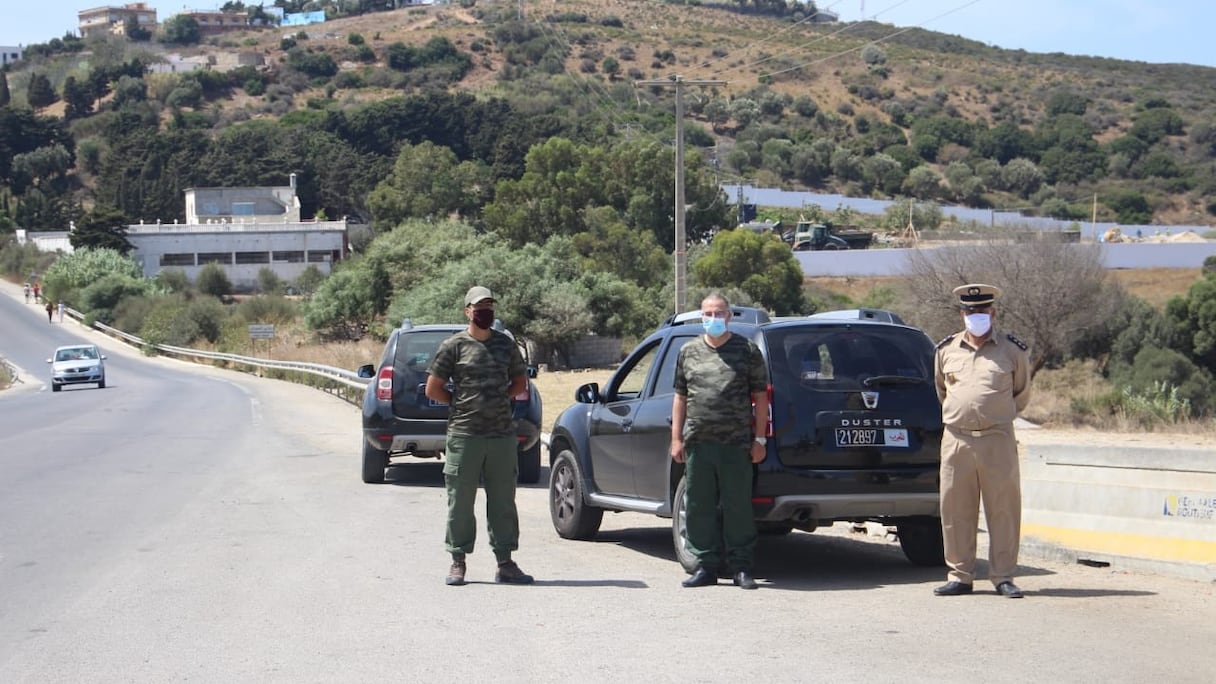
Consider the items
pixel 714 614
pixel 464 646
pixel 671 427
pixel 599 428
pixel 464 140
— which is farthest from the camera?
pixel 464 140

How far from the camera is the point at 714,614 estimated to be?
27.1 ft

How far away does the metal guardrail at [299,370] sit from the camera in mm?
33219

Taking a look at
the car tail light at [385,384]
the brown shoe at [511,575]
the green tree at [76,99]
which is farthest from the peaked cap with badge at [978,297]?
the green tree at [76,99]

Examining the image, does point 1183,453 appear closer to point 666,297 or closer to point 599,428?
point 599,428

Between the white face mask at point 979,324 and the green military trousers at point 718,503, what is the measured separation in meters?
1.66

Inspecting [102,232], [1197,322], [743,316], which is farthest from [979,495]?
[102,232]

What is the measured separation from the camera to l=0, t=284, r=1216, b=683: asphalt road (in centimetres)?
691

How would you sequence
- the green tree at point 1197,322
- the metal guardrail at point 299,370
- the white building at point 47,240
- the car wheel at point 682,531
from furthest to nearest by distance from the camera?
the white building at point 47,240
the green tree at point 1197,322
the metal guardrail at point 299,370
the car wheel at point 682,531

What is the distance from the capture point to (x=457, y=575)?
30.3 ft

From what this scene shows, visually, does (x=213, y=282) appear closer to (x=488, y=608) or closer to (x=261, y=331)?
(x=261, y=331)

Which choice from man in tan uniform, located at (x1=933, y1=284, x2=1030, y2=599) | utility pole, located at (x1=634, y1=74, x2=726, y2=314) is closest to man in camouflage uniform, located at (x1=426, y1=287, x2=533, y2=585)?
man in tan uniform, located at (x1=933, y1=284, x2=1030, y2=599)

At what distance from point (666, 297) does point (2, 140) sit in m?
110

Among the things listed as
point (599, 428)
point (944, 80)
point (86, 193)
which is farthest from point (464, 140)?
point (599, 428)

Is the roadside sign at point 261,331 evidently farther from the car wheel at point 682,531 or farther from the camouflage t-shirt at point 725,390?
the camouflage t-shirt at point 725,390
